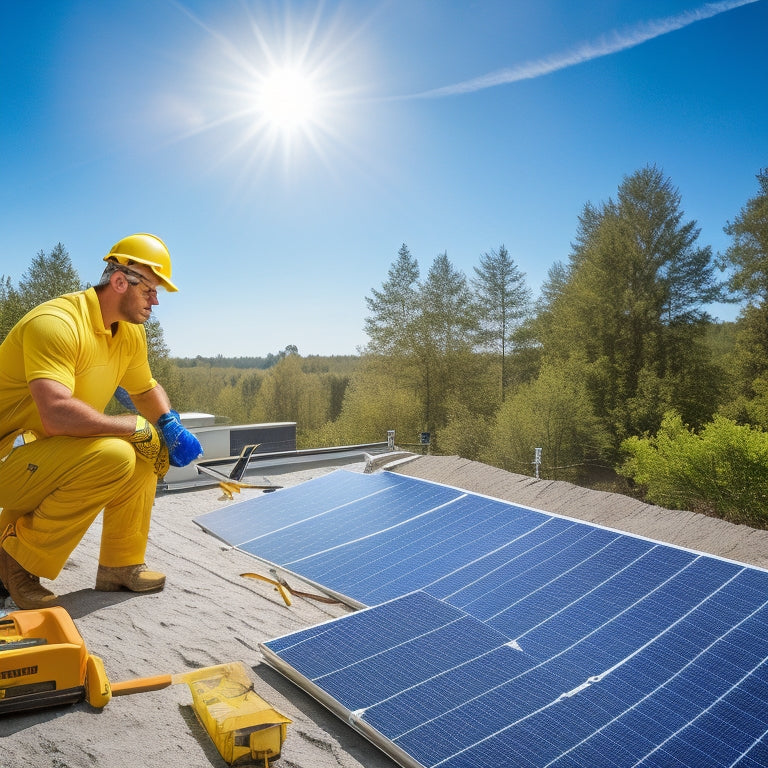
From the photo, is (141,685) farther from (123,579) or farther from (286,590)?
(286,590)

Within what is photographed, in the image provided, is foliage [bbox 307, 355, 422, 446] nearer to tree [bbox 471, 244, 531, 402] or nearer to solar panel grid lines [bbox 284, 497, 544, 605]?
tree [bbox 471, 244, 531, 402]

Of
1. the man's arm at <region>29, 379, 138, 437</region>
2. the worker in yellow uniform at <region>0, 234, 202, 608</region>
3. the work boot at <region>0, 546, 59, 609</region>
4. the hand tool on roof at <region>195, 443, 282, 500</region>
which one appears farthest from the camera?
the hand tool on roof at <region>195, 443, 282, 500</region>

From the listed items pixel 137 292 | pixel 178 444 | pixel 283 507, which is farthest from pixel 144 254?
pixel 283 507

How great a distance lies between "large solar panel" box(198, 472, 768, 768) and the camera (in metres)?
3.22

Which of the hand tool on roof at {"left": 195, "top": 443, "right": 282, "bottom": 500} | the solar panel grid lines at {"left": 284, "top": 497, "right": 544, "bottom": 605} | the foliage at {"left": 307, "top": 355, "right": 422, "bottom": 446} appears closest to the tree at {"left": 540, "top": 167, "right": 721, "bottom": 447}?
the foliage at {"left": 307, "top": 355, "right": 422, "bottom": 446}

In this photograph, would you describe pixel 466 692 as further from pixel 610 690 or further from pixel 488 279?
pixel 488 279

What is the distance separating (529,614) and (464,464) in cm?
577

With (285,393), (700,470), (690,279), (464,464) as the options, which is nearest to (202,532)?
(464,464)

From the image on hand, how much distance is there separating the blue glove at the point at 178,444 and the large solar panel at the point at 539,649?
1.71 metres

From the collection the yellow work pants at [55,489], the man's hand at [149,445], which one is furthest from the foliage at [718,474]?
the yellow work pants at [55,489]

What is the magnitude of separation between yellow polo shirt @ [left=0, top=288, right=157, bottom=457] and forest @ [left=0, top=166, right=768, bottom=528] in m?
17.4

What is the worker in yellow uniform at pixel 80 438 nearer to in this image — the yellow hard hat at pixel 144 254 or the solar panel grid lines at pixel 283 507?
the yellow hard hat at pixel 144 254

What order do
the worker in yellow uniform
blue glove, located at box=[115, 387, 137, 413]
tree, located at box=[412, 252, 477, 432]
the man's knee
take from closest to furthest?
the worker in yellow uniform, the man's knee, blue glove, located at box=[115, 387, 137, 413], tree, located at box=[412, 252, 477, 432]

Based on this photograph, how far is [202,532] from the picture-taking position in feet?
26.0
